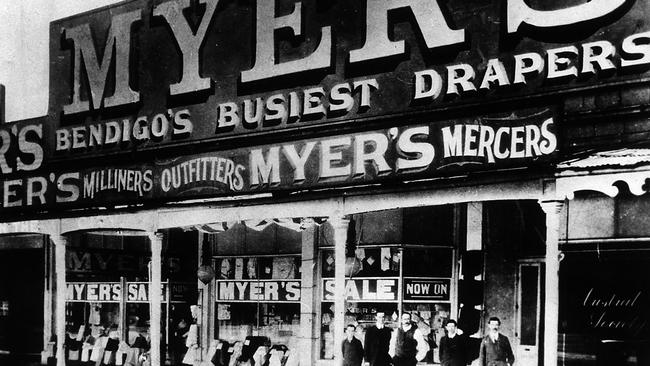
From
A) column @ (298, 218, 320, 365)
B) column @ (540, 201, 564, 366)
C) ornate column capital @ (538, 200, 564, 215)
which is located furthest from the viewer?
column @ (298, 218, 320, 365)

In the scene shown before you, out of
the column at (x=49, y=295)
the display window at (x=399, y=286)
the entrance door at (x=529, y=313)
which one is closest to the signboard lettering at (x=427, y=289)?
the display window at (x=399, y=286)

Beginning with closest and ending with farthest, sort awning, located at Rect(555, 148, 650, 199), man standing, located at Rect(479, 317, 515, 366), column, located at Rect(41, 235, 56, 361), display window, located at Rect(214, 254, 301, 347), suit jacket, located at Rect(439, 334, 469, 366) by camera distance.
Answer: awning, located at Rect(555, 148, 650, 199) < man standing, located at Rect(479, 317, 515, 366) < suit jacket, located at Rect(439, 334, 469, 366) < display window, located at Rect(214, 254, 301, 347) < column, located at Rect(41, 235, 56, 361)

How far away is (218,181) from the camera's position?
11500mm

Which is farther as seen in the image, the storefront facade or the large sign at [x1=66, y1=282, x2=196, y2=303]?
the large sign at [x1=66, y1=282, x2=196, y2=303]

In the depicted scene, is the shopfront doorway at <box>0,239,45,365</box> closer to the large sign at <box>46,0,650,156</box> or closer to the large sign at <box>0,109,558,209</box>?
the large sign at <box>0,109,558,209</box>

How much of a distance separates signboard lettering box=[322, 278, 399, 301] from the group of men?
41 centimetres

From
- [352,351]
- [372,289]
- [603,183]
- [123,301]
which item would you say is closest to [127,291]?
[123,301]

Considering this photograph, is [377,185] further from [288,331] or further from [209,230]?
[288,331]

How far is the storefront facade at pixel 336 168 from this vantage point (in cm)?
856

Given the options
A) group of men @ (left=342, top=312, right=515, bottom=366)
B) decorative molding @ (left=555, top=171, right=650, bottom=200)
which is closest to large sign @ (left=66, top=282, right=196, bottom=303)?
group of men @ (left=342, top=312, right=515, bottom=366)

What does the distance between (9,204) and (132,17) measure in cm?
474

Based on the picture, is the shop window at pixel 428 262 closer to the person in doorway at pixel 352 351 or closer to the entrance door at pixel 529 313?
the entrance door at pixel 529 313

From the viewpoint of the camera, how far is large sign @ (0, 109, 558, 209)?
333 inches

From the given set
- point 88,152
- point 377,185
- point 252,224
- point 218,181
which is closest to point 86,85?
point 88,152
